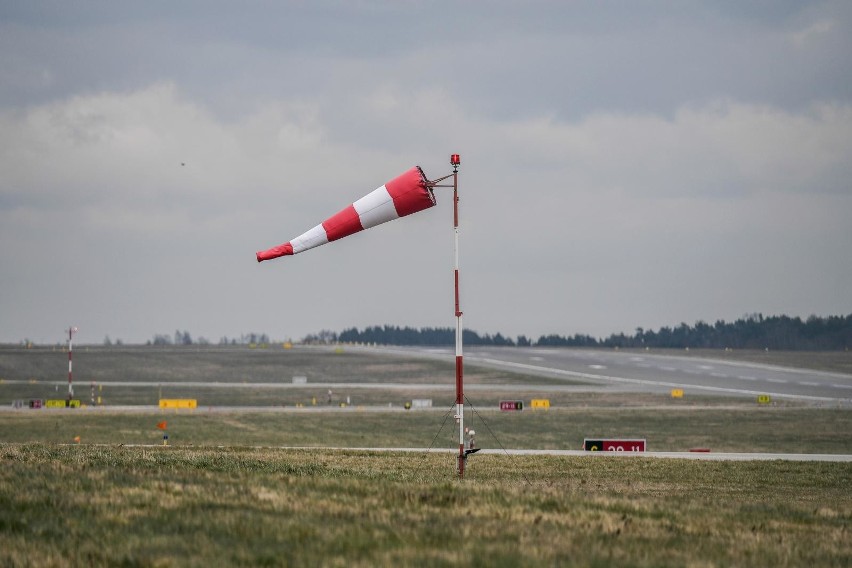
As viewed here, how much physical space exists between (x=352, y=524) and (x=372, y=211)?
10051mm

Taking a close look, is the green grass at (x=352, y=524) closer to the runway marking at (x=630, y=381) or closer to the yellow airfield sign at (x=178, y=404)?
the yellow airfield sign at (x=178, y=404)

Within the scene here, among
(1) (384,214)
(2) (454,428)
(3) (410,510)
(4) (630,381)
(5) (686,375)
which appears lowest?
(2) (454,428)

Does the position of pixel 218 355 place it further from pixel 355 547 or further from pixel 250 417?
pixel 355 547

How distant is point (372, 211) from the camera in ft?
74.2

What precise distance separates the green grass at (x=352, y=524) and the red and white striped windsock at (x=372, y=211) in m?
5.30

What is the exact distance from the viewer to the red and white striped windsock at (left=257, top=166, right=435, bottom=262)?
2255 centimetres

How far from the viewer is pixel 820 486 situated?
98.6 ft

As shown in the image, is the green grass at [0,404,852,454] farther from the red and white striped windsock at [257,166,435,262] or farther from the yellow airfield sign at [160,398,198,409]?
the red and white striped windsock at [257,166,435,262]

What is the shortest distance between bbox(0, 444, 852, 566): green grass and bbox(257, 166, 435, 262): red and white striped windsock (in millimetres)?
5303

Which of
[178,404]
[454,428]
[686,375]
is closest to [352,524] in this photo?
[454,428]

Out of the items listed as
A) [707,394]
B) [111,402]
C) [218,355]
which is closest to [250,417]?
[111,402]

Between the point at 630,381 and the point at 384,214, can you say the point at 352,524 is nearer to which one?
the point at 384,214

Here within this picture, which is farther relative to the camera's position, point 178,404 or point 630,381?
point 630,381

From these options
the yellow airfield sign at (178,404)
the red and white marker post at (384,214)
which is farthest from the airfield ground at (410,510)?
Result: the yellow airfield sign at (178,404)
